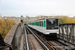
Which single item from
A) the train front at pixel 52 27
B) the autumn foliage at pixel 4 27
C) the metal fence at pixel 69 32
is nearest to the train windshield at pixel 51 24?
the train front at pixel 52 27

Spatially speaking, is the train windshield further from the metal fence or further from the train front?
the metal fence

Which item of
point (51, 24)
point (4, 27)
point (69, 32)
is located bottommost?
point (4, 27)

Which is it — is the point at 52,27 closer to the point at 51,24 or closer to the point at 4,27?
the point at 51,24

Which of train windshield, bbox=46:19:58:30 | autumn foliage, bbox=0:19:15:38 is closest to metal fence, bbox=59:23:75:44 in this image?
train windshield, bbox=46:19:58:30

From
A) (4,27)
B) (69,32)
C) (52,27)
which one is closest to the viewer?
(69,32)

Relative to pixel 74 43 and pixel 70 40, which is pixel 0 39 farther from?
pixel 70 40

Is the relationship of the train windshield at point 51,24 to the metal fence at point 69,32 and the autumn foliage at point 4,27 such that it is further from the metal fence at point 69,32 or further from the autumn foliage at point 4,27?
the autumn foliage at point 4,27

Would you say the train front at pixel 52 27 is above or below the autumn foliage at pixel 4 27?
above

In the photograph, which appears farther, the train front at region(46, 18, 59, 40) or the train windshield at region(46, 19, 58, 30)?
the train windshield at region(46, 19, 58, 30)

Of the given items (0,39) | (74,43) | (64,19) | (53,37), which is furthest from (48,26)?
(64,19)

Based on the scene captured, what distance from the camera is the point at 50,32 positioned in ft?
43.5

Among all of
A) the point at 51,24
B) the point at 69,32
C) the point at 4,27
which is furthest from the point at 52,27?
the point at 4,27

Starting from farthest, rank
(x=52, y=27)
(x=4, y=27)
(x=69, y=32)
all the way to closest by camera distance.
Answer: (x=4, y=27)
(x=52, y=27)
(x=69, y=32)

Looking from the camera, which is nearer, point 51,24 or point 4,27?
point 51,24
